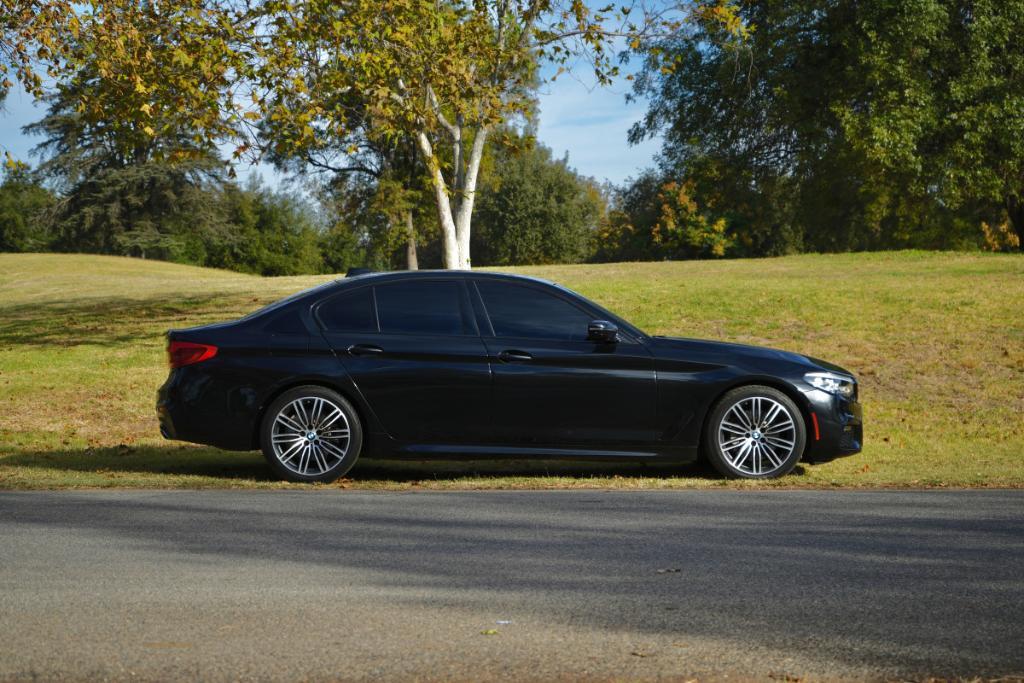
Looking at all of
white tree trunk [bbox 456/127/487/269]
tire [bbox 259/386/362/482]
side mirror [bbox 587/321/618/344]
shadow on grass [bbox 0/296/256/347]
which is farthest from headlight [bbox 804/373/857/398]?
shadow on grass [bbox 0/296/256/347]

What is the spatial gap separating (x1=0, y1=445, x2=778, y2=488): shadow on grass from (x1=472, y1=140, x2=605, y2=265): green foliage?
207 feet

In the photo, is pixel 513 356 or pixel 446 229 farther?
pixel 446 229

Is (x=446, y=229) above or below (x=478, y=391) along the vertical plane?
above

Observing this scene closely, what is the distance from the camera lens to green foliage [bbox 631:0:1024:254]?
1257 inches

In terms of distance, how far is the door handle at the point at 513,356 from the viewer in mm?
9445

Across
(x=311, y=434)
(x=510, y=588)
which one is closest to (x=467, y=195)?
(x=311, y=434)

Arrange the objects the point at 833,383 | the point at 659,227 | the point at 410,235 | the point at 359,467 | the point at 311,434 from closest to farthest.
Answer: the point at 311,434 → the point at 833,383 → the point at 359,467 → the point at 410,235 → the point at 659,227

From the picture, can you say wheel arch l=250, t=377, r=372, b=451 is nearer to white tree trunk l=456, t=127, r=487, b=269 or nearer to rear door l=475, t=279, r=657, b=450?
rear door l=475, t=279, r=657, b=450

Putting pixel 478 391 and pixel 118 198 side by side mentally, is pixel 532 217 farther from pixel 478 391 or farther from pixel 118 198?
pixel 478 391

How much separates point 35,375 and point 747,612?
47.8ft

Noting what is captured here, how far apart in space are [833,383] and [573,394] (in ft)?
6.96

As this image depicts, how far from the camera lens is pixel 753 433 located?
952cm

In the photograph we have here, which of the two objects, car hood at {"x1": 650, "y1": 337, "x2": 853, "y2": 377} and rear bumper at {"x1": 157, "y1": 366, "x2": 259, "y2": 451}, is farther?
car hood at {"x1": 650, "y1": 337, "x2": 853, "y2": 377}

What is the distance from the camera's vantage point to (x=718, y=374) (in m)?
9.47
